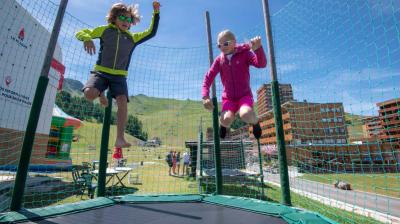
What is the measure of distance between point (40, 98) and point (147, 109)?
144774mm

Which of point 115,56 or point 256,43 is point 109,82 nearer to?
point 115,56

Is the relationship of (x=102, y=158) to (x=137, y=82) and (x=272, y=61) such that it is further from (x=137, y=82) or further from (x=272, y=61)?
(x=272, y=61)

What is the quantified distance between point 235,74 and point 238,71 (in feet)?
0.13

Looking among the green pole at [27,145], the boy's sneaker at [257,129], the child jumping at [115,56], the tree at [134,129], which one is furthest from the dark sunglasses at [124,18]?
the tree at [134,129]

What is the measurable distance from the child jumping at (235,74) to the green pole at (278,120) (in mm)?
453

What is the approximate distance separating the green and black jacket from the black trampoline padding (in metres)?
1.23

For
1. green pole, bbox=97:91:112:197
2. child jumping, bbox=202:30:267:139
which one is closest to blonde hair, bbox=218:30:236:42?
child jumping, bbox=202:30:267:139

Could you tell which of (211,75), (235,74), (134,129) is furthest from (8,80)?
(235,74)

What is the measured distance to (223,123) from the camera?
231 cm

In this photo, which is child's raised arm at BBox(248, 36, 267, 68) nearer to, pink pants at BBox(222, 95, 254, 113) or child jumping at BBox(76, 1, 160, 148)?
pink pants at BBox(222, 95, 254, 113)

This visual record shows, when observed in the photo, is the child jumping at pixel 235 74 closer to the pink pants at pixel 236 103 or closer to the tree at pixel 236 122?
the pink pants at pixel 236 103

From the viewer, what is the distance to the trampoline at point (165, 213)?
1.95 meters

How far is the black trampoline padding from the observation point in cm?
196

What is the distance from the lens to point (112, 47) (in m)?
2.26
